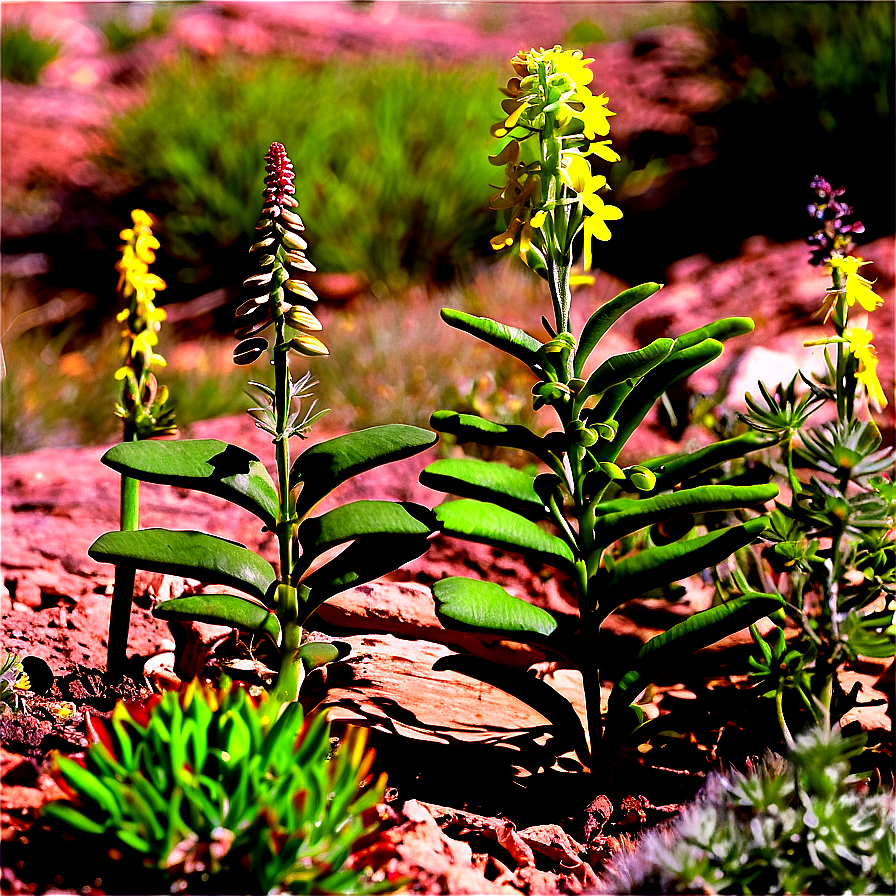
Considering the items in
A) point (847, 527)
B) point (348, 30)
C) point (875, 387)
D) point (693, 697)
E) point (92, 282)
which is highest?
point (348, 30)

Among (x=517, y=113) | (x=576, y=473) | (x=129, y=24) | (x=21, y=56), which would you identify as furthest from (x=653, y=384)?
(x=129, y=24)

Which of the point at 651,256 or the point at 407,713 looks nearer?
the point at 407,713

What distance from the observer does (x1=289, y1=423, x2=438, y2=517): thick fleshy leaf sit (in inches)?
64.5

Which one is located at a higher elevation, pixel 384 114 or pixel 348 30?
pixel 348 30

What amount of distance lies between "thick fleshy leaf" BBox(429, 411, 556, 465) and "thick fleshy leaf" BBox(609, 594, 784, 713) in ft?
1.35

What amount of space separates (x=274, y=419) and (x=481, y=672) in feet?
2.09

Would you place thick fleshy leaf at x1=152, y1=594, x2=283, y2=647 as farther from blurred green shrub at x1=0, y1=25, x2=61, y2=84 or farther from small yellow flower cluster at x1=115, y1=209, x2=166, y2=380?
blurred green shrub at x1=0, y1=25, x2=61, y2=84

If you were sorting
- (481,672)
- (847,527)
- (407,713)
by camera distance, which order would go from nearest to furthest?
(847,527) < (481,672) < (407,713)

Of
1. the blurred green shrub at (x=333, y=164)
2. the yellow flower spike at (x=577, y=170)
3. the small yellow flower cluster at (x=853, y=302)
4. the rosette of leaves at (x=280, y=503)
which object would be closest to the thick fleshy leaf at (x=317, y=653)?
the rosette of leaves at (x=280, y=503)

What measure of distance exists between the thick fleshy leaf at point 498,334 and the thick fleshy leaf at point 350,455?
207mm

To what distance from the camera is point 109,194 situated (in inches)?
303

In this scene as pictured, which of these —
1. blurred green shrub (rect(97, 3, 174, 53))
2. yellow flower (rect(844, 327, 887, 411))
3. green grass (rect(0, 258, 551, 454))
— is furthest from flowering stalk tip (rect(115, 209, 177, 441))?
blurred green shrub (rect(97, 3, 174, 53))

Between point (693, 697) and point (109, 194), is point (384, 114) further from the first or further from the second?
point (693, 697)

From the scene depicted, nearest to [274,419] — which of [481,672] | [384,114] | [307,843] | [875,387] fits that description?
[481,672]
